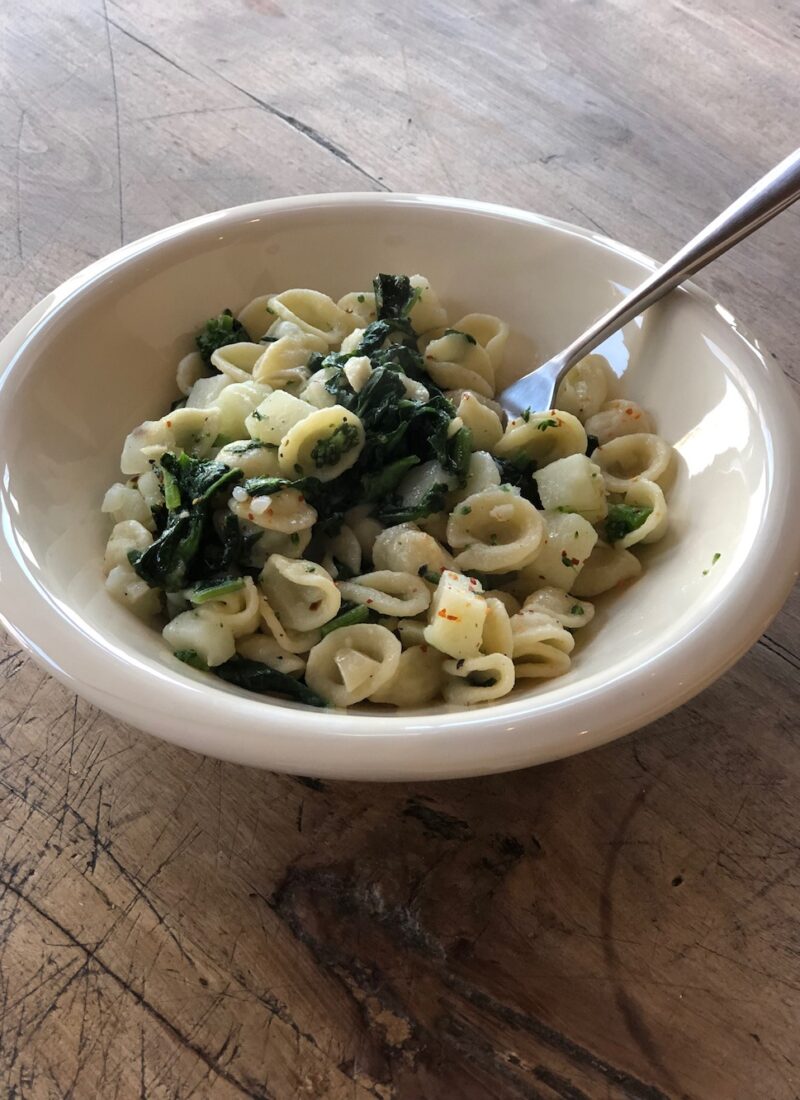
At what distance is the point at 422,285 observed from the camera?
6.54 feet

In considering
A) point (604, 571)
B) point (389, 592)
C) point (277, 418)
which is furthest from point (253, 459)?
point (604, 571)

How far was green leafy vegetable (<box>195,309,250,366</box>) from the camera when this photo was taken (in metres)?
1.99

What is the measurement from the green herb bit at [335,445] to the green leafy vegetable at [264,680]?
38 centimetres

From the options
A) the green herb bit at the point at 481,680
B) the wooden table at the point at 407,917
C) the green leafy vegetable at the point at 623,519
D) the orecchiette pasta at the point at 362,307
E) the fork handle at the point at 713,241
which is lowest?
A: the wooden table at the point at 407,917

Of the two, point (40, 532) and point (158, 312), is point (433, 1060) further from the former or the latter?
point (158, 312)

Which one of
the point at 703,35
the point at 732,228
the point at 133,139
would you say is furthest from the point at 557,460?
the point at 703,35

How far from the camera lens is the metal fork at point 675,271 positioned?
178 cm

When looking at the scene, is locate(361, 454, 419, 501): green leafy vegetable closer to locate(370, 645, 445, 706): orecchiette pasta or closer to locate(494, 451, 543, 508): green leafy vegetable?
locate(494, 451, 543, 508): green leafy vegetable

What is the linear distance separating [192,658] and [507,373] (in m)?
0.99

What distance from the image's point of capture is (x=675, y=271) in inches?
72.3

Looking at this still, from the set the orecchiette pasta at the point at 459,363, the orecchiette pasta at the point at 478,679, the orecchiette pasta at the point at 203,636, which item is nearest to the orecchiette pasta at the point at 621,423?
the orecchiette pasta at the point at 459,363

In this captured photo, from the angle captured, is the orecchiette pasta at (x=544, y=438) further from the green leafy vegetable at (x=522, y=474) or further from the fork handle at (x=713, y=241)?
the fork handle at (x=713, y=241)

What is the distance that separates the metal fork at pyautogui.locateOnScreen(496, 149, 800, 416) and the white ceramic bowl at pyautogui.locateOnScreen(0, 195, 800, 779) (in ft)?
0.17

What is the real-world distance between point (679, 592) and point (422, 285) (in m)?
0.88
